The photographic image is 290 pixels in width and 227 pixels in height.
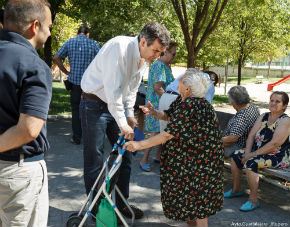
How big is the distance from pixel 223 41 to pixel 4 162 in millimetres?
17317

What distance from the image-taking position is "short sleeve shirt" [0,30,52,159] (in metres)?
1.72

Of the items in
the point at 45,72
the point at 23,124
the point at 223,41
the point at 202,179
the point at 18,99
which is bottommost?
the point at 202,179

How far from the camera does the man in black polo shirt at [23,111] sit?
1.73 meters

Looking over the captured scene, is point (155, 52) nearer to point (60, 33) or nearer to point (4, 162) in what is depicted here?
point (4, 162)

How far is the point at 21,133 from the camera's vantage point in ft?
5.74

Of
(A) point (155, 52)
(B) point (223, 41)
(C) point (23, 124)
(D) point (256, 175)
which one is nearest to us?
(C) point (23, 124)

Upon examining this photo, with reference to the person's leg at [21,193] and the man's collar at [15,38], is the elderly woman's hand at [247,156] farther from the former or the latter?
the man's collar at [15,38]

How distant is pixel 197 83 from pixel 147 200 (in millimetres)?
1893

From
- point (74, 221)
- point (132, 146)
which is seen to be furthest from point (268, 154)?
point (74, 221)

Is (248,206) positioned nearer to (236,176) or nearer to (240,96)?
(236,176)

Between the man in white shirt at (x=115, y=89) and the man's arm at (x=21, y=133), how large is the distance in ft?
4.04

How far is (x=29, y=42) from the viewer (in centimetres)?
184

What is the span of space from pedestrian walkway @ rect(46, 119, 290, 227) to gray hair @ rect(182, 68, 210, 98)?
5.15 ft

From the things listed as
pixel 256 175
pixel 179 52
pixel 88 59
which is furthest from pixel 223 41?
pixel 256 175
